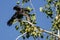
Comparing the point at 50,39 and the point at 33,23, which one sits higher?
the point at 33,23

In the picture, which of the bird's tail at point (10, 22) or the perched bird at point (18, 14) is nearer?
the bird's tail at point (10, 22)

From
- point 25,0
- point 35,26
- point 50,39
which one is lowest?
point 50,39

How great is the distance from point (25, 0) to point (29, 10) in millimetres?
1204

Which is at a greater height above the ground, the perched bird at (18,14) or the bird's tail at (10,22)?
the perched bird at (18,14)

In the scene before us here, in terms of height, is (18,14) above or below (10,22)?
above

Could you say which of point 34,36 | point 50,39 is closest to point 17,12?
point 34,36

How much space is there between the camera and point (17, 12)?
23781 millimetres

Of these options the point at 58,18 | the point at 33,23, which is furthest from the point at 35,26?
the point at 58,18

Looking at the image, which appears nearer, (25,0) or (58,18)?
(58,18)

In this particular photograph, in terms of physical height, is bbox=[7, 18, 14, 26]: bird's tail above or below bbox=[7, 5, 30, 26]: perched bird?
below

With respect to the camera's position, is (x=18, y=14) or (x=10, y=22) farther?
(x=18, y=14)

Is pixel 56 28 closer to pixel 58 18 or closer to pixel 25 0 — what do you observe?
pixel 58 18

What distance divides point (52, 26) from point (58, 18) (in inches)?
34.5

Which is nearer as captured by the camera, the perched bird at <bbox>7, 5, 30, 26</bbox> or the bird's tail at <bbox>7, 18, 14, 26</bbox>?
the bird's tail at <bbox>7, 18, 14, 26</bbox>
